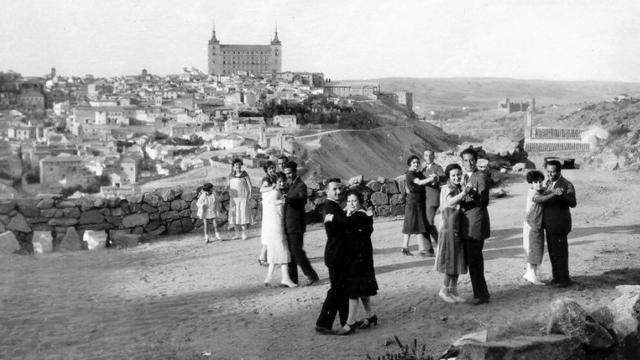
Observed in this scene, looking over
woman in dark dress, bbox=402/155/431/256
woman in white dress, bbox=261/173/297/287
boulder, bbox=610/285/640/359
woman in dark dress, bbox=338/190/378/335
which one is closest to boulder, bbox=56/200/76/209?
woman in white dress, bbox=261/173/297/287

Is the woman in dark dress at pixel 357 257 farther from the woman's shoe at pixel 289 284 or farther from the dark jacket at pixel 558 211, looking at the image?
the dark jacket at pixel 558 211

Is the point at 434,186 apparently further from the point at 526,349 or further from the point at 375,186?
the point at 526,349

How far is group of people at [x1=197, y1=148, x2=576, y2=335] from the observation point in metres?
6.55

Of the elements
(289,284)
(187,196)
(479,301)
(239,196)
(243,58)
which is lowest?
(289,284)

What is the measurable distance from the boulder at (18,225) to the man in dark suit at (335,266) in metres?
7.26

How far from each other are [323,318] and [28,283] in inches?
181

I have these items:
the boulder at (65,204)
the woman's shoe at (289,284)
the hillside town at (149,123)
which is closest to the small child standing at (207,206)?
the boulder at (65,204)

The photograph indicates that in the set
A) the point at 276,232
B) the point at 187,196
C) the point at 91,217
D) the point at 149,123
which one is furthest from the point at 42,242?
the point at 149,123

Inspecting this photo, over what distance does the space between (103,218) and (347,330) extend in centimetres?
719

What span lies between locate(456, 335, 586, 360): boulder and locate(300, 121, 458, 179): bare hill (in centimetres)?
5755

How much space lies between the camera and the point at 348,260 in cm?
655

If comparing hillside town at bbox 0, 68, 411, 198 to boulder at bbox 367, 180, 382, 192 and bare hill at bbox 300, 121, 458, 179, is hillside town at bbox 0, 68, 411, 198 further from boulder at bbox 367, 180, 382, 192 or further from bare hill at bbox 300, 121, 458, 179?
boulder at bbox 367, 180, 382, 192

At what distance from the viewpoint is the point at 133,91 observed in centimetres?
15475

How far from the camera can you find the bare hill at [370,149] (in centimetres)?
7281
